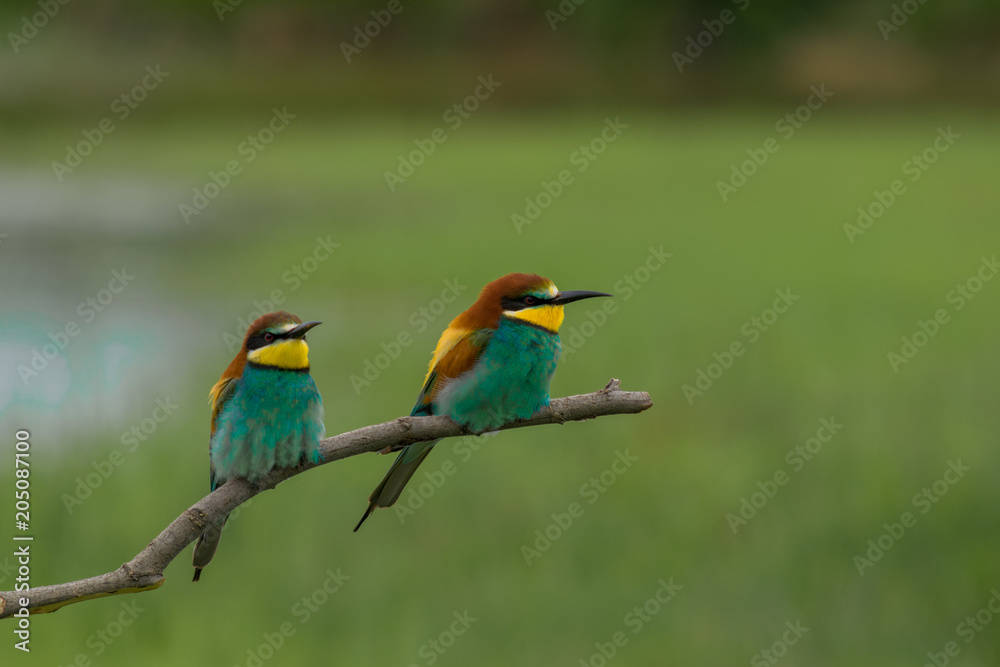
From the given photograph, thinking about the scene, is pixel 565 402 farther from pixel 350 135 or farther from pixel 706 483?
pixel 350 135

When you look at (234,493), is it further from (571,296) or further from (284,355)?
(571,296)

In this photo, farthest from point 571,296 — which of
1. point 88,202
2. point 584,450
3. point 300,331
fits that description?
point 88,202

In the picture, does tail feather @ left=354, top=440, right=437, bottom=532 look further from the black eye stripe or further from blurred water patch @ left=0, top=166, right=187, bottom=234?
blurred water patch @ left=0, top=166, right=187, bottom=234

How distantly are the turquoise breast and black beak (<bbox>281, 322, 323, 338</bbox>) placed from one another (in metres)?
0.13

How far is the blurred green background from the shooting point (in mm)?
9320

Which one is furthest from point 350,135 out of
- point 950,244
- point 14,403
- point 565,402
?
point 565,402

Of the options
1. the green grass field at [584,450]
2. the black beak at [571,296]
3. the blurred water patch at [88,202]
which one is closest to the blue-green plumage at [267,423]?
the black beak at [571,296]

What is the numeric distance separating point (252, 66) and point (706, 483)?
50.0 meters

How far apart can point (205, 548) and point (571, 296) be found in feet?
1.11

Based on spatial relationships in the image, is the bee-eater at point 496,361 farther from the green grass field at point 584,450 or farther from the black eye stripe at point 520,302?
the green grass field at point 584,450

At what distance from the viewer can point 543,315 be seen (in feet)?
3.35

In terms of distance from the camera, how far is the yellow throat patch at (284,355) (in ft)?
2.86

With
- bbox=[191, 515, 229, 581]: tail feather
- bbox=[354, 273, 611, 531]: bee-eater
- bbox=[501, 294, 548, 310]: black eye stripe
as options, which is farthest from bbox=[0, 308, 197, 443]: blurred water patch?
bbox=[191, 515, 229, 581]: tail feather

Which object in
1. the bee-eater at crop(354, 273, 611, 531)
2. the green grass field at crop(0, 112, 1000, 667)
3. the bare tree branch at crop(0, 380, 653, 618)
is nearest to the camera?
the bare tree branch at crop(0, 380, 653, 618)
